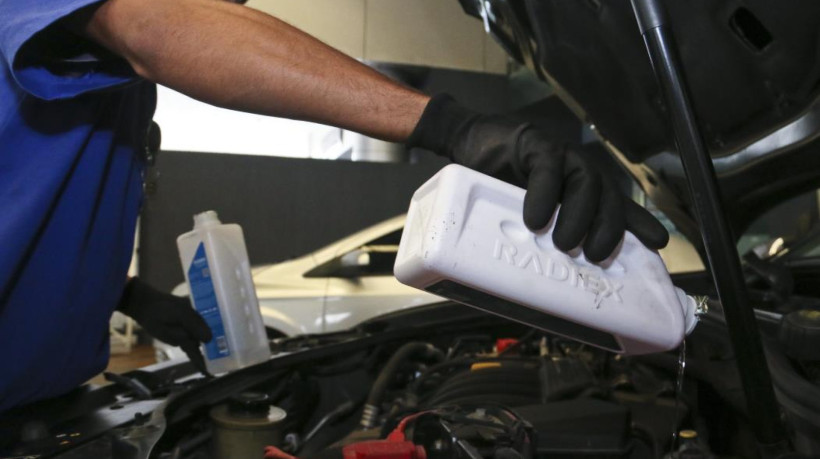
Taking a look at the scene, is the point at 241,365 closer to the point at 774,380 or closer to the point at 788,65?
the point at 774,380

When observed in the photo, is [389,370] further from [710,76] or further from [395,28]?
[395,28]

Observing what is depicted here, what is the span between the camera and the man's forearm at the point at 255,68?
69cm

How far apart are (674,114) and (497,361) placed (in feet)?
2.38

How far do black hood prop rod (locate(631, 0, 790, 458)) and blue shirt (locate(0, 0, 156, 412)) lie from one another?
1.74 feet

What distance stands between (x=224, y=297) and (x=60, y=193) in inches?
14.8

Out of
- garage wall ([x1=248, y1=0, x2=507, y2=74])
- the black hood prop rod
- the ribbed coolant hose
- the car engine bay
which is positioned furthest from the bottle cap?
garage wall ([x1=248, y1=0, x2=507, y2=74])

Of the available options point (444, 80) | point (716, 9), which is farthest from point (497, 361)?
point (444, 80)

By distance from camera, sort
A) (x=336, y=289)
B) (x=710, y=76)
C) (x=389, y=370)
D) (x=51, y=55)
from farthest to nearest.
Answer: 1. (x=336, y=289)
2. (x=389, y=370)
3. (x=710, y=76)
4. (x=51, y=55)

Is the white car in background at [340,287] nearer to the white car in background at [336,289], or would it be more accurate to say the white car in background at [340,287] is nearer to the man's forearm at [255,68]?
the white car in background at [336,289]

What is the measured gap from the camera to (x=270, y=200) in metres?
6.34

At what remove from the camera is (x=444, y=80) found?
612 cm

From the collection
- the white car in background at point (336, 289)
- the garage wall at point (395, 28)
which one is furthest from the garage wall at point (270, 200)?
the white car in background at point (336, 289)

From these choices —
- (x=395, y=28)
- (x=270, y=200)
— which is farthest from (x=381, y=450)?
(x=270, y=200)

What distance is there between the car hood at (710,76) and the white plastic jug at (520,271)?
0.90ft
